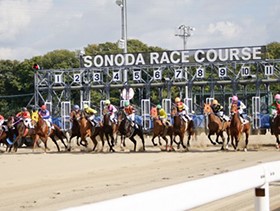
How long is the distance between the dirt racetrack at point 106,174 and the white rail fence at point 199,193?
4.6 inches

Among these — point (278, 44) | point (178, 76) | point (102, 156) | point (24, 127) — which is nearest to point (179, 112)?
point (102, 156)

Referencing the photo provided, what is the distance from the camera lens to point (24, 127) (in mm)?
25906

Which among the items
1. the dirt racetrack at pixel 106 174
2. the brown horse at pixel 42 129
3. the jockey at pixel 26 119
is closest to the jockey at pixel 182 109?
the dirt racetrack at pixel 106 174

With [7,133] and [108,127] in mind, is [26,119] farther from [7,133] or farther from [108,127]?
[108,127]

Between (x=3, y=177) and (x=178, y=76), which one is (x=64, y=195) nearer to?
(x=3, y=177)

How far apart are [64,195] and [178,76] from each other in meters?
28.4

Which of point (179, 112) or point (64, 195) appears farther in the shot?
point (179, 112)

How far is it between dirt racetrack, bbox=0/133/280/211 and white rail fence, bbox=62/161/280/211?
12 centimetres

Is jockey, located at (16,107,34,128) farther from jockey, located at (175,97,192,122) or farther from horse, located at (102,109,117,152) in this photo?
jockey, located at (175,97,192,122)

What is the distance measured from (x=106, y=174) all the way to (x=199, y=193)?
1072cm

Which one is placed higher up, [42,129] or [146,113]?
[146,113]

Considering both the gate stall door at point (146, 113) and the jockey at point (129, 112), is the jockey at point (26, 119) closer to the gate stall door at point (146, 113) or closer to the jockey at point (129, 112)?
the jockey at point (129, 112)

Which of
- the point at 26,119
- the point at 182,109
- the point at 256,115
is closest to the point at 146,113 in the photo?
the point at 256,115

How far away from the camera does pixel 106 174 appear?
51.4ft
